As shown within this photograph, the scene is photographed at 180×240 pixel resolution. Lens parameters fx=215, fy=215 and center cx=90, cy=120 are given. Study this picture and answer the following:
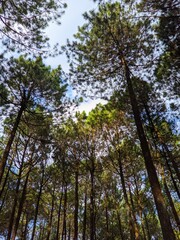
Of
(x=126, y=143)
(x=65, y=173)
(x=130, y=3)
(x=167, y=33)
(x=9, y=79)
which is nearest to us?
(x=167, y=33)

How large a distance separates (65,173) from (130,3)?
13.0m

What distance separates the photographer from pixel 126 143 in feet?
46.5

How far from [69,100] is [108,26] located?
4.52 m

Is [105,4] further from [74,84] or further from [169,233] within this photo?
[169,233]

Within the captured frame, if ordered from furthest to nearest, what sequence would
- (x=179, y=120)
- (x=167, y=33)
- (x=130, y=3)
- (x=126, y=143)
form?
(x=126, y=143) → (x=179, y=120) → (x=130, y=3) → (x=167, y=33)

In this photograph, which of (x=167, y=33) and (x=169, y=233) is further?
(x=167, y=33)

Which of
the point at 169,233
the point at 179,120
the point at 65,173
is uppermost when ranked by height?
the point at 65,173

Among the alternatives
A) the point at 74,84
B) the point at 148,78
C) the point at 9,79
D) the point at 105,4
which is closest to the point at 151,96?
the point at 148,78

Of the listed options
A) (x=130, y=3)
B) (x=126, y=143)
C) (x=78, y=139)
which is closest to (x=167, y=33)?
(x=130, y=3)

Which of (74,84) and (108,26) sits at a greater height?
(108,26)

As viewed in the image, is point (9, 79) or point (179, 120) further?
point (179, 120)

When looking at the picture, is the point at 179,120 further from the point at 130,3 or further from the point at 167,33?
the point at 130,3

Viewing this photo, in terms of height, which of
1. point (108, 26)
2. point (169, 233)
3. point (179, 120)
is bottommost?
point (169, 233)

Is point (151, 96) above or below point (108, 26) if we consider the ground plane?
below
